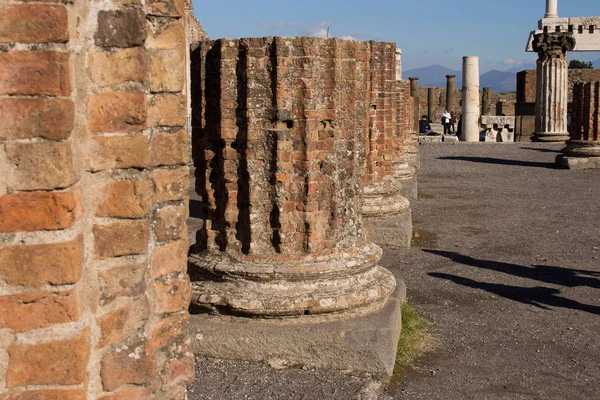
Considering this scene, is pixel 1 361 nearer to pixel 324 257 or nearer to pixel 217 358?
pixel 217 358

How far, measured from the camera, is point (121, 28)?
7.59ft

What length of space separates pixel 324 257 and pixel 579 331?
7.62 ft

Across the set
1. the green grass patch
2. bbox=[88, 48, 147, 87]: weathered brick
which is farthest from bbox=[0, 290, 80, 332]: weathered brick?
the green grass patch

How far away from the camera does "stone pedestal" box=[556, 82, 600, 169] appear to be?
59.6 ft

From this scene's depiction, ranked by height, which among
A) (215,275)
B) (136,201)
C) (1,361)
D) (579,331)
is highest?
(136,201)

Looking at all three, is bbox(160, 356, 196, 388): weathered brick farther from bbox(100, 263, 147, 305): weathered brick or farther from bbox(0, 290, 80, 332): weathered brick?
bbox(0, 290, 80, 332): weathered brick

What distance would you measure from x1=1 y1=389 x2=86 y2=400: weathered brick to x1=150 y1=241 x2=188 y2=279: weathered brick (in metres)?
0.50

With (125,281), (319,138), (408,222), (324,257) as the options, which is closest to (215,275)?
(324,257)

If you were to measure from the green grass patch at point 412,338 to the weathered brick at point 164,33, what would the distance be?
3210 millimetres

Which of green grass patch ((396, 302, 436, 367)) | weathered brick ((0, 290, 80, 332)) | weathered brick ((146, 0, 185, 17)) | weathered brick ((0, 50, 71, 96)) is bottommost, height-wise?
green grass patch ((396, 302, 436, 367))

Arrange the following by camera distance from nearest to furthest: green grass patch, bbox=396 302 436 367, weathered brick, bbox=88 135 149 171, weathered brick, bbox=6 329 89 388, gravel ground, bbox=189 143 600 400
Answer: weathered brick, bbox=6 329 89 388 → weathered brick, bbox=88 135 149 171 → gravel ground, bbox=189 143 600 400 → green grass patch, bbox=396 302 436 367

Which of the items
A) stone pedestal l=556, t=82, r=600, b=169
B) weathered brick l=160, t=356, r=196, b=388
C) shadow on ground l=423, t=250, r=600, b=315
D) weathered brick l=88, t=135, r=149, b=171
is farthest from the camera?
stone pedestal l=556, t=82, r=600, b=169

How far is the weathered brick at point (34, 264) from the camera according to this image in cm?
215

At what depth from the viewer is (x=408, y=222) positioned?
29.7ft
